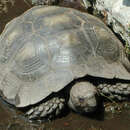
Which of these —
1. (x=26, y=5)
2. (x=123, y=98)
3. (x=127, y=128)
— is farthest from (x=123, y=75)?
(x=26, y=5)

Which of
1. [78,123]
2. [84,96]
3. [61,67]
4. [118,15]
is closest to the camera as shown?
[84,96]

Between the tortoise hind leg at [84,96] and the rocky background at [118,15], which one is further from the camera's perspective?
the rocky background at [118,15]

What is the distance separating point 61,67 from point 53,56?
0.19 metres

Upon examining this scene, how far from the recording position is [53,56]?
4.45 meters

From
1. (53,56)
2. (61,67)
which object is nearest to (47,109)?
(61,67)

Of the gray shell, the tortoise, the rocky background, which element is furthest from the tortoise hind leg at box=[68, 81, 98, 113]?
the rocky background

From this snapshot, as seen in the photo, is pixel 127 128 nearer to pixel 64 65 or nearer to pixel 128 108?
pixel 128 108

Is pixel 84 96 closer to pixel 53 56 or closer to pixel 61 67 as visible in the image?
pixel 61 67

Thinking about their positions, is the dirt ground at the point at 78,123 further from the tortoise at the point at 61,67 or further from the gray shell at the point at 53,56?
the gray shell at the point at 53,56

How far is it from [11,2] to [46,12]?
2.78 metres

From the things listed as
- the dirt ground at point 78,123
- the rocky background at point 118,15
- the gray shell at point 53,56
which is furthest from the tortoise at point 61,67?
the rocky background at point 118,15

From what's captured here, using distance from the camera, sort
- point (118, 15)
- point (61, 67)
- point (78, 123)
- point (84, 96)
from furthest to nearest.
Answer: point (118, 15)
point (78, 123)
point (61, 67)
point (84, 96)

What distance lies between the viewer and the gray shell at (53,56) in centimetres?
436

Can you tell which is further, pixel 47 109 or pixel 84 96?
pixel 47 109
